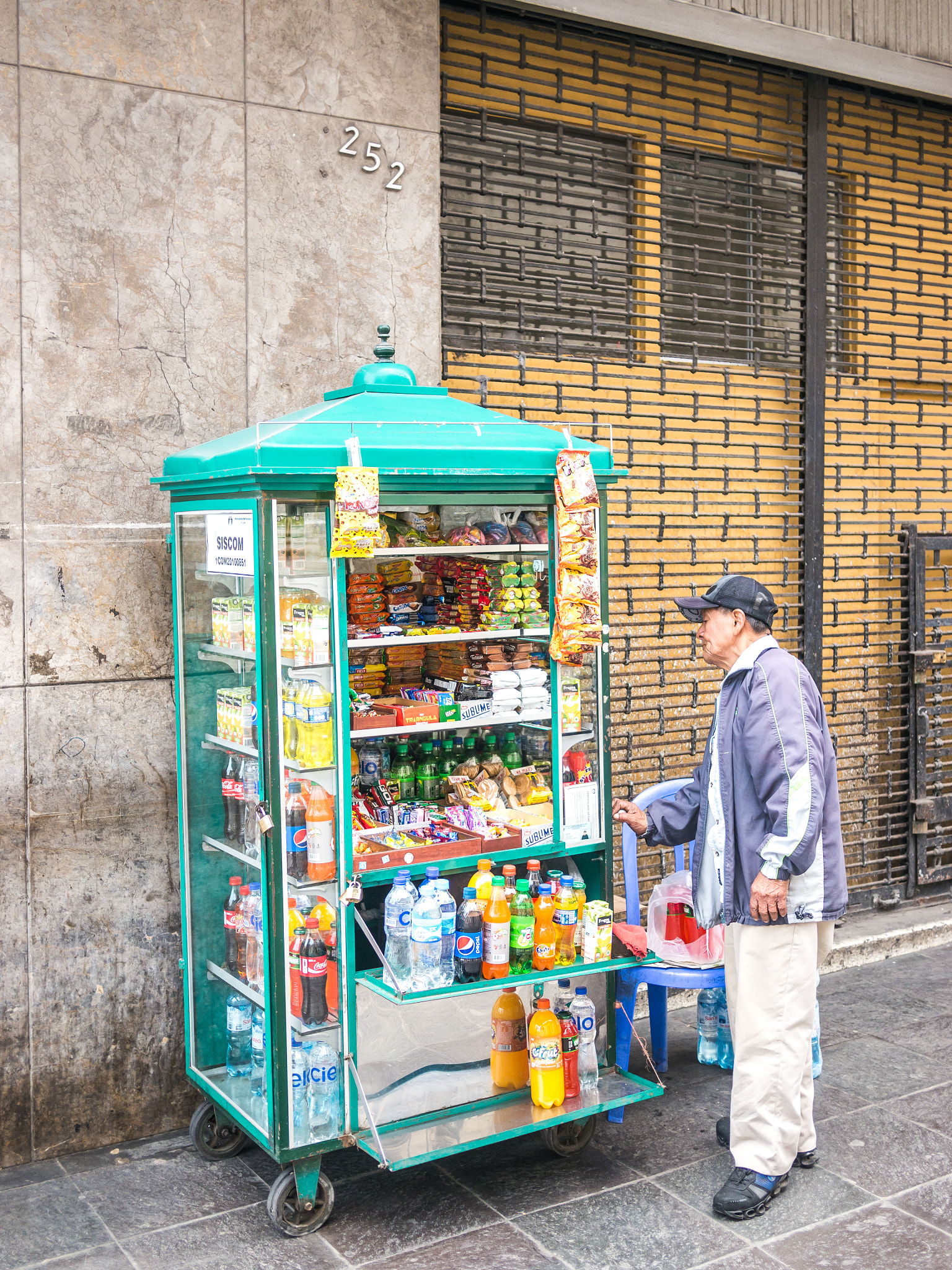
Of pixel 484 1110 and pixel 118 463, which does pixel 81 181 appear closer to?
pixel 118 463

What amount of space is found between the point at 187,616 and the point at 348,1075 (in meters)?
1.68

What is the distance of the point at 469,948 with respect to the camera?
3.89m

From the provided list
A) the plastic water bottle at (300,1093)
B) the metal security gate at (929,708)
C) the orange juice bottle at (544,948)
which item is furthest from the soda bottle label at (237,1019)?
the metal security gate at (929,708)

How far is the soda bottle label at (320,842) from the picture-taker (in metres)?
3.77

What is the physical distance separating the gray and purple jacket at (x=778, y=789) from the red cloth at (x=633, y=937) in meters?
0.52

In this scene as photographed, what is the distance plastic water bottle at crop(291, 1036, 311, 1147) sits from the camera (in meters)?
3.75

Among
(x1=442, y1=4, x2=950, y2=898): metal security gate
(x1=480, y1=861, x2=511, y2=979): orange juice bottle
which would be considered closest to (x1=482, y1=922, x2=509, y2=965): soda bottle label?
(x1=480, y1=861, x2=511, y2=979): orange juice bottle

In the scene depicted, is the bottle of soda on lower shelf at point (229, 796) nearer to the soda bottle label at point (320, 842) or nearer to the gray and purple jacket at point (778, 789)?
the soda bottle label at point (320, 842)

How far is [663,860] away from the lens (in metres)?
6.01

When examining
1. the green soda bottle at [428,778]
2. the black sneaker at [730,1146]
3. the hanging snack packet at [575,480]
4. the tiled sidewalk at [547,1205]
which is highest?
the hanging snack packet at [575,480]

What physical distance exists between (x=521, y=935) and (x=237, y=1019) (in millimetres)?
1048

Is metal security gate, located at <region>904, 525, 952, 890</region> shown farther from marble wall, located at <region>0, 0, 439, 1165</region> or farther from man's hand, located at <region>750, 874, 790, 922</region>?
marble wall, located at <region>0, 0, 439, 1165</region>

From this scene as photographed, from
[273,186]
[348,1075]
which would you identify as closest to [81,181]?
[273,186]

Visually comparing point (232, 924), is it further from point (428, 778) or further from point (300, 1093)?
point (428, 778)
